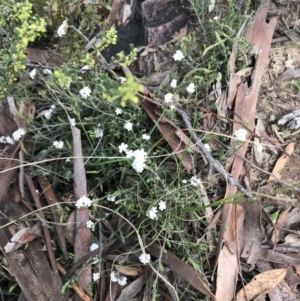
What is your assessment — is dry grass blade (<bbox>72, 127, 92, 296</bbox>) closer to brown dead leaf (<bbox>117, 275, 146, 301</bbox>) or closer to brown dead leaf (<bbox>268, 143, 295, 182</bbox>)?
brown dead leaf (<bbox>117, 275, 146, 301</bbox>)

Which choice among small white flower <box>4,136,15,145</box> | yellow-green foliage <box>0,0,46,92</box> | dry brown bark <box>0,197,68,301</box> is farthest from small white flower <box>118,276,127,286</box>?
yellow-green foliage <box>0,0,46,92</box>

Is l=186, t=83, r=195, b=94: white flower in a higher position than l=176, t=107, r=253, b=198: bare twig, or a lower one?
higher

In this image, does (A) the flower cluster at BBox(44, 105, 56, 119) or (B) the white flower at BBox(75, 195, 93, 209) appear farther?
(A) the flower cluster at BBox(44, 105, 56, 119)

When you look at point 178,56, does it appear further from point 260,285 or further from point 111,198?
point 260,285

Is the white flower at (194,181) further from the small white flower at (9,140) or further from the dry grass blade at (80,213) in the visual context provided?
the small white flower at (9,140)

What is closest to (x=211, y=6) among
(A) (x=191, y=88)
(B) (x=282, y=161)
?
(A) (x=191, y=88)

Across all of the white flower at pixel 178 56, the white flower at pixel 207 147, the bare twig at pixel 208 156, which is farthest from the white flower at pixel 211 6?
the white flower at pixel 207 147
